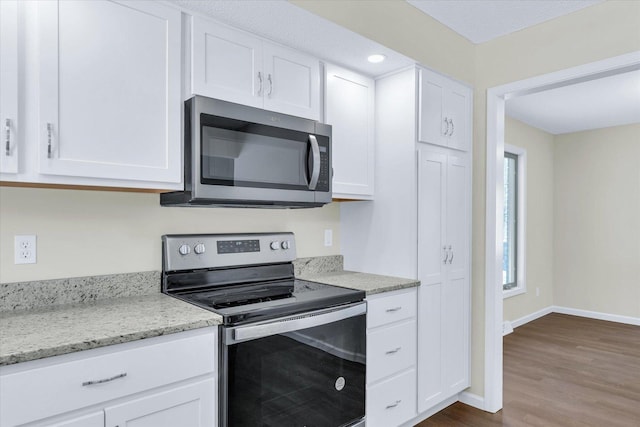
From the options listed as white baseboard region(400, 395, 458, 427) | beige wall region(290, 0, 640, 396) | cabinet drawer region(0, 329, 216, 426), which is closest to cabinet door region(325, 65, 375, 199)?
beige wall region(290, 0, 640, 396)

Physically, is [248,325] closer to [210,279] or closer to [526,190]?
[210,279]

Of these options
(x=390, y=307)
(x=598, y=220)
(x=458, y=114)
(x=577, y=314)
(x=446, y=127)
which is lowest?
(x=577, y=314)

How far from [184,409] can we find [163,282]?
2.21 feet

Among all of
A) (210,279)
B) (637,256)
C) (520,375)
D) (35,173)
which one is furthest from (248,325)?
(637,256)

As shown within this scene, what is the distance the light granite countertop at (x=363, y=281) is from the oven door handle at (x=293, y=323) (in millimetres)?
142

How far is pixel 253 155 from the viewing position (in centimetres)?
192

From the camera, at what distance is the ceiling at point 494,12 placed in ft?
7.61

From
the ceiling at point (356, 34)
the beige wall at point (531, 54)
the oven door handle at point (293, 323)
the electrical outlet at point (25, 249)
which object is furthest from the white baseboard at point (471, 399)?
the electrical outlet at point (25, 249)

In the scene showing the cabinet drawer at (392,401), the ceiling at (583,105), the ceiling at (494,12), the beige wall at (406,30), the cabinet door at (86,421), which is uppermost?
the ceiling at (494,12)

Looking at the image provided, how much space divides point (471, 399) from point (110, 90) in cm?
287

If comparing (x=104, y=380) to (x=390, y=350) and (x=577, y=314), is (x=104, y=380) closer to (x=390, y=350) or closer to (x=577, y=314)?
(x=390, y=350)

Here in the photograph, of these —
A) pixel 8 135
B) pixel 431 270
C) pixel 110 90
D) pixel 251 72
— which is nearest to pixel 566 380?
pixel 431 270

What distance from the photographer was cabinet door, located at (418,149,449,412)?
2453 millimetres

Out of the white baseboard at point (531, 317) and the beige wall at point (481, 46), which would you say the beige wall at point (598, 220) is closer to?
the white baseboard at point (531, 317)
